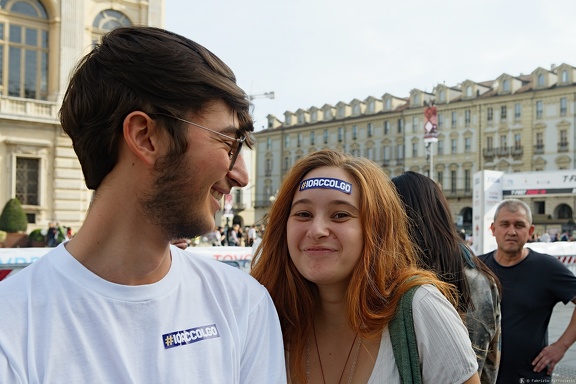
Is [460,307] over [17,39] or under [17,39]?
under

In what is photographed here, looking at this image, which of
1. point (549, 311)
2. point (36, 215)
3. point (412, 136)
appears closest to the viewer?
point (549, 311)

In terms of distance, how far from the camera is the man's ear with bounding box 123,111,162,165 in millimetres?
1670

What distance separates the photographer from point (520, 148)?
70.6 metres

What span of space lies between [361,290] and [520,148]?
7344cm

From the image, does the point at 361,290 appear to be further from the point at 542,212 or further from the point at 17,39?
the point at 542,212

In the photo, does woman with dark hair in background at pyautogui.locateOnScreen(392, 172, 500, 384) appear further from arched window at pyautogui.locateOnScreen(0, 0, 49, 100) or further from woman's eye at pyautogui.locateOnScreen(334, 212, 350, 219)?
arched window at pyautogui.locateOnScreen(0, 0, 49, 100)

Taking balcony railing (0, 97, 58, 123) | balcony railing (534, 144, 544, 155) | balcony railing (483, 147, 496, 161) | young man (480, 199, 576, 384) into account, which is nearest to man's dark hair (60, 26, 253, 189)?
young man (480, 199, 576, 384)

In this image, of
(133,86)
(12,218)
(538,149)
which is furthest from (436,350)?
(538,149)

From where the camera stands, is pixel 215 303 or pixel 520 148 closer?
pixel 215 303

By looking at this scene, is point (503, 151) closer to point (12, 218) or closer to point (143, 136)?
point (12, 218)

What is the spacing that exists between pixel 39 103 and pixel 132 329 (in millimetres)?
26293

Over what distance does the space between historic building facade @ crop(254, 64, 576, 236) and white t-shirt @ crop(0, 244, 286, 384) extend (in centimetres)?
5790

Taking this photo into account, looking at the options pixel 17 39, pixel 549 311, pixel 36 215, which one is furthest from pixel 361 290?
pixel 17 39

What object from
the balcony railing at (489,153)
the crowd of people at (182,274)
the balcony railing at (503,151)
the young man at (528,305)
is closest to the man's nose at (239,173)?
the crowd of people at (182,274)
